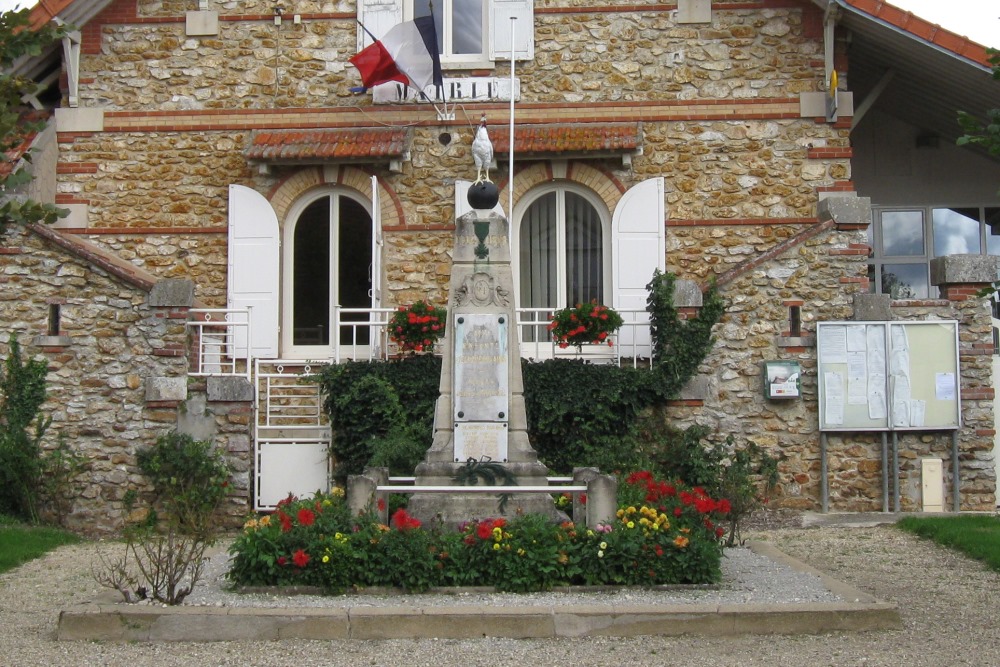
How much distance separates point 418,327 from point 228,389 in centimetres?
212

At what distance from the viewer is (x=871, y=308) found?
1318 cm

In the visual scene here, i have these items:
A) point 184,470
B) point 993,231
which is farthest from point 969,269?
point 184,470

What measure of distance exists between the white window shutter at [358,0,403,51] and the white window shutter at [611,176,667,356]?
3571 millimetres

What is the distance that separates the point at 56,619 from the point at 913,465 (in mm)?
8874

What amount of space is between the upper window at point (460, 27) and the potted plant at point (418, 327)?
3688mm

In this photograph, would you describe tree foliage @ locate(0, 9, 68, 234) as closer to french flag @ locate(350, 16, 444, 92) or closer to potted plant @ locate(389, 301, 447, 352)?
potted plant @ locate(389, 301, 447, 352)

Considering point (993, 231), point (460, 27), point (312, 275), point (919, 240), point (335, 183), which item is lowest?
point (312, 275)

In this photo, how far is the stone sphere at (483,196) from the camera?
10188 millimetres

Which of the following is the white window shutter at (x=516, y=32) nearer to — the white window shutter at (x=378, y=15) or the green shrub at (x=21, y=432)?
the white window shutter at (x=378, y=15)

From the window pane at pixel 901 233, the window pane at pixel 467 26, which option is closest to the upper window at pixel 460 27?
the window pane at pixel 467 26

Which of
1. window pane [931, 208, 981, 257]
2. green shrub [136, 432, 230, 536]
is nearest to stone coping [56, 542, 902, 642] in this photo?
green shrub [136, 432, 230, 536]

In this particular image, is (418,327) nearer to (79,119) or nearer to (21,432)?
(21,432)

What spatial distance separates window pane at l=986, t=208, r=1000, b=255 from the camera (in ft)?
54.9

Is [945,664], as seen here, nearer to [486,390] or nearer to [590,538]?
[590,538]
